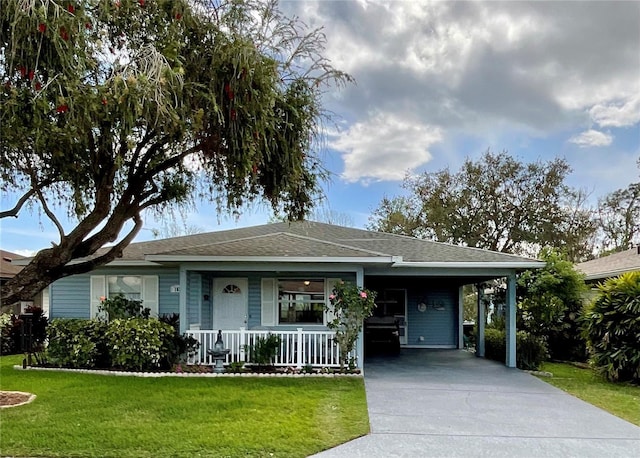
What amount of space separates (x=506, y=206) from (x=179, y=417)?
2327 cm

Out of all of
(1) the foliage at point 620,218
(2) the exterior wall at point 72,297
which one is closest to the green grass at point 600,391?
(2) the exterior wall at point 72,297

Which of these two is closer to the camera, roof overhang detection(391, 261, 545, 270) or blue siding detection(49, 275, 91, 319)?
roof overhang detection(391, 261, 545, 270)

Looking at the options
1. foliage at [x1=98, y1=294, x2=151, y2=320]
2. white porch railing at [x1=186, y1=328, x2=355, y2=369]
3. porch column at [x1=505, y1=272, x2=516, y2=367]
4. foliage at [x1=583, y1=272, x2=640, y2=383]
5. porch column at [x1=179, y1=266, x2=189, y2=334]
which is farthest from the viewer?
porch column at [x1=505, y1=272, x2=516, y2=367]

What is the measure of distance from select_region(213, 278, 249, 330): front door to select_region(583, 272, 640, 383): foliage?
7.98 meters

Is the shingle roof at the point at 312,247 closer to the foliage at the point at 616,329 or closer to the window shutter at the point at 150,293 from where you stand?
the window shutter at the point at 150,293

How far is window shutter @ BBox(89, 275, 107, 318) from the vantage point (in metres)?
12.5

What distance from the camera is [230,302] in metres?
12.6

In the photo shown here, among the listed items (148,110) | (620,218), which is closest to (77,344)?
(148,110)

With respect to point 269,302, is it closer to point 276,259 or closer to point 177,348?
point 276,259

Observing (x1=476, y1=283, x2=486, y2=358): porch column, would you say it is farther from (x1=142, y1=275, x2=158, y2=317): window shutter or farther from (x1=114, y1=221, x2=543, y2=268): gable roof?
(x1=142, y1=275, x2=158, y2=317): window shutter

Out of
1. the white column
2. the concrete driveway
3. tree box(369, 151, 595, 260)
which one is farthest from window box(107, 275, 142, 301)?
tree box(369, 151, 595, 260)

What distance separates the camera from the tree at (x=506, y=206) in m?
25.8

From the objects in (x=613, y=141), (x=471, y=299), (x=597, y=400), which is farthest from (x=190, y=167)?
(x=471, y=299)

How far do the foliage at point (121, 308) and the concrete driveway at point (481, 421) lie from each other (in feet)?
18.4
